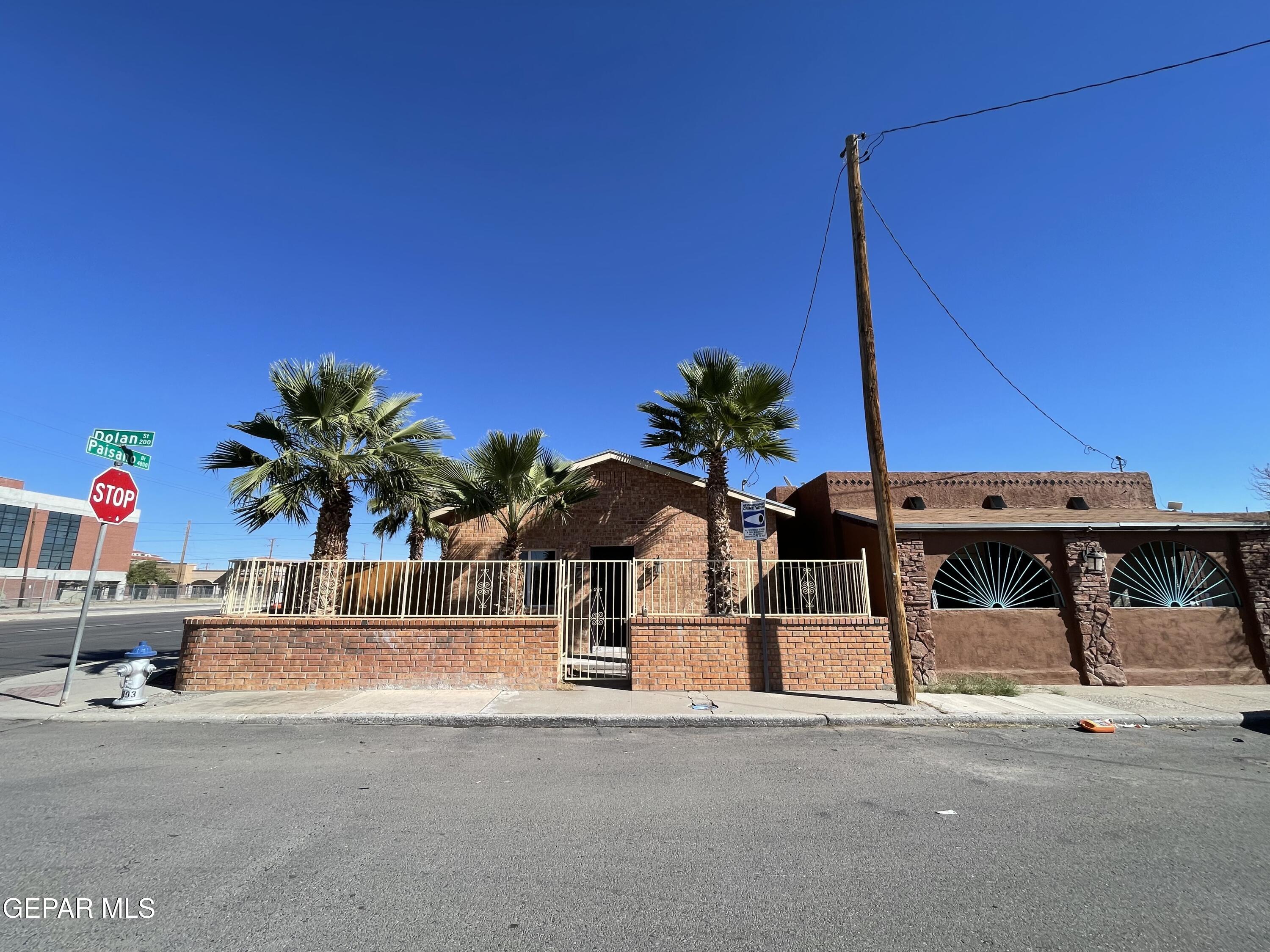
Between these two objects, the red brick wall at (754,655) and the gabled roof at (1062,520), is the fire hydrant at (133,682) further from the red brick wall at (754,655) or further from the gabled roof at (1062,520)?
the gabled roof at (1062,520)

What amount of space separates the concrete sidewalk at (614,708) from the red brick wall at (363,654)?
21 centimetres

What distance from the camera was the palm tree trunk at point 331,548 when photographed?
9.62 metres

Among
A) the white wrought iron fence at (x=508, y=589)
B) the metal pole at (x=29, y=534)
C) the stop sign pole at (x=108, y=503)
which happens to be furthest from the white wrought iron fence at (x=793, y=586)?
the metal pole at (x=29, y=534)

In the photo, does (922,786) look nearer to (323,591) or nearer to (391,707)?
(391,707)

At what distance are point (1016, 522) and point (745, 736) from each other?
792cm

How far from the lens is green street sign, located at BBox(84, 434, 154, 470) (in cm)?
804

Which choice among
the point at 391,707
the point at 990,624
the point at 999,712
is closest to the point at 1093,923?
the point at 999,712

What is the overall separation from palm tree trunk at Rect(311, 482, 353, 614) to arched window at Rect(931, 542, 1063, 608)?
11.0m

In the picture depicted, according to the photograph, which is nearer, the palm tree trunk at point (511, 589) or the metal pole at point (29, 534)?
the palm tree trunk at point (511, 589)

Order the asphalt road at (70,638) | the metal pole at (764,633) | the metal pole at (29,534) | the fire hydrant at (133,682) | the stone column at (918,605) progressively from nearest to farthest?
1. the fire hydrant at (133,682)
2. the metal pole at (764,633)
3. the stone column at (918,605)
4. the asphalt road at (70,638)
5. the metal pole at (29,534)

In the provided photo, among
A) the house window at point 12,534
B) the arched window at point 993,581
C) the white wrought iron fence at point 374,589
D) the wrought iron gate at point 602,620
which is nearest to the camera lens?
the white wrought iron fence at point 374,589

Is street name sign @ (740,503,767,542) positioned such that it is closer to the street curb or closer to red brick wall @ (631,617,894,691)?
red brick wall @ (631,617,894,691)

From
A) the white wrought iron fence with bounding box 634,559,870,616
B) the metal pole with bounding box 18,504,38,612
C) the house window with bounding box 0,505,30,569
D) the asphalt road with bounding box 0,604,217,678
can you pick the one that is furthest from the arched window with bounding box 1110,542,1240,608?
the house window with bounding box 0,505,30,569

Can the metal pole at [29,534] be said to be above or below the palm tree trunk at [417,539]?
above
